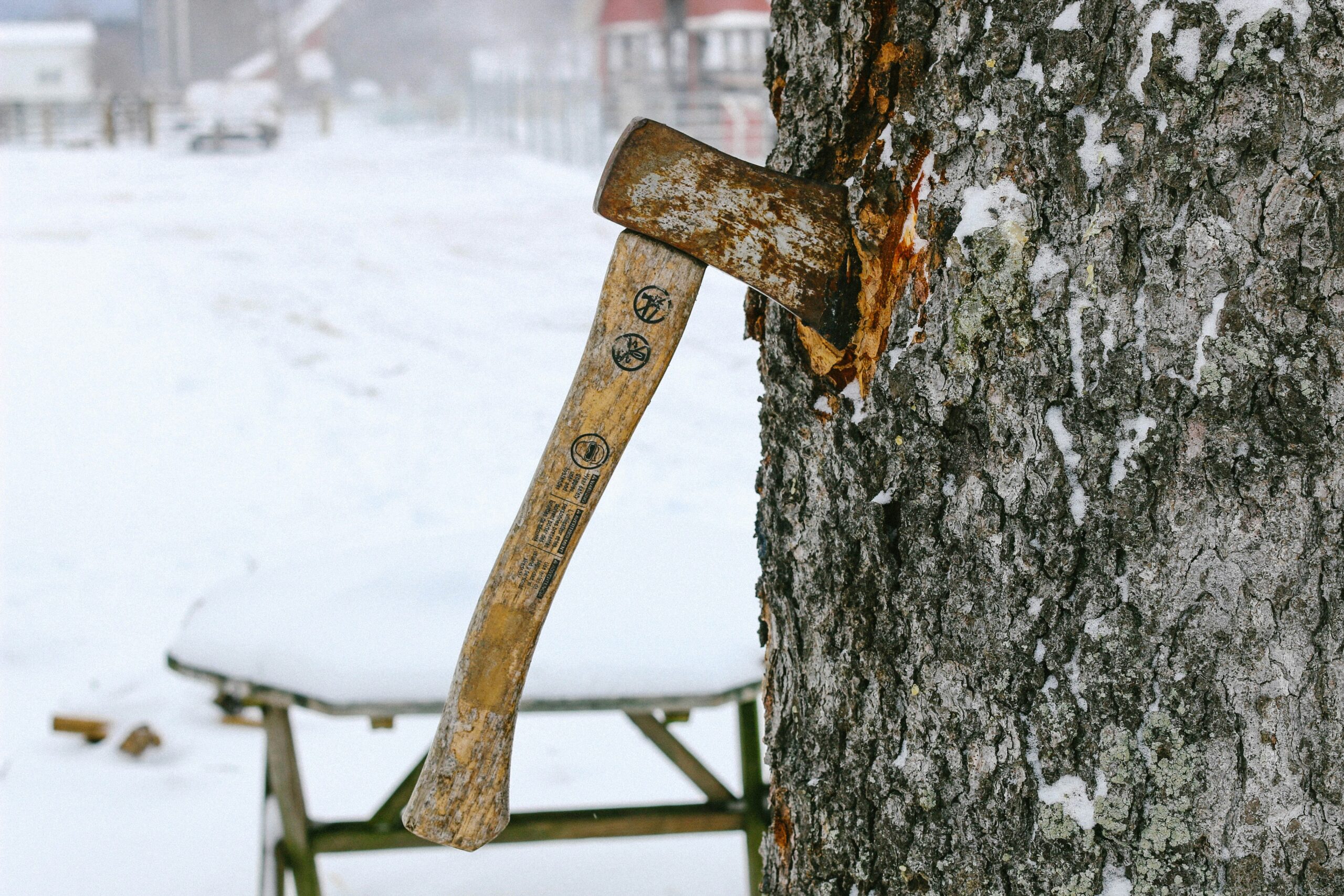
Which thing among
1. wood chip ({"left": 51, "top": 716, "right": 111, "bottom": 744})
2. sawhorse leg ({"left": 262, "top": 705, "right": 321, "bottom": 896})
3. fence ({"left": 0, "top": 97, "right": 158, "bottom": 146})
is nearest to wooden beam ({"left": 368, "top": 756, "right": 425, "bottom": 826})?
sawhorse leg ({"left": 262, "top": 705, "right": 321, "bottom": 896})

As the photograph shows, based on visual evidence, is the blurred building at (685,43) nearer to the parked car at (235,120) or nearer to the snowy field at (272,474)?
the parked car at (235,120)

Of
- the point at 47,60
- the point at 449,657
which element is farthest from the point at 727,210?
the point at 47,60

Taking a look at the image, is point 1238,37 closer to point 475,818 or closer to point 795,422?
point 795,422

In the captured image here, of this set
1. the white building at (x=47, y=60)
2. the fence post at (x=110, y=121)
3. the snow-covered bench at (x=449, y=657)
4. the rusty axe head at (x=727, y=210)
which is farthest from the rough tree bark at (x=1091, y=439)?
the white building at (x=47, y=60)

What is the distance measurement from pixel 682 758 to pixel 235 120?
20808mm

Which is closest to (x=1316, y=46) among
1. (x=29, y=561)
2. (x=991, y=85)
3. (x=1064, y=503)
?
(x=991, y=85)

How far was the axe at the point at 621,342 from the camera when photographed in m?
0.81

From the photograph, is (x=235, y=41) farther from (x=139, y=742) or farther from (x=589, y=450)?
(x=589, y=450)

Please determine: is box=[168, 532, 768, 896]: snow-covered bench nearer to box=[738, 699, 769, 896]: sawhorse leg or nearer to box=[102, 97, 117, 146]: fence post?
box=[738, 699, 769, 896]: sawhorse leg

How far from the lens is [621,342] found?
83 cm

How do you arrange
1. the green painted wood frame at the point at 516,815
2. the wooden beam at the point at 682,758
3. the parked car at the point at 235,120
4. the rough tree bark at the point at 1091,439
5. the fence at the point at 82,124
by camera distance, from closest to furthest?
the rough tree bark at the point at 1091,439 → the green painted wood frame at the point at 516,815 → the wooden beam at the point at 682,758 → the parked car at the point at 235,120 → the fence at the point at 82,124

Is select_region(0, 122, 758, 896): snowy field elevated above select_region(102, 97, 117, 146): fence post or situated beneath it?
situated beneath

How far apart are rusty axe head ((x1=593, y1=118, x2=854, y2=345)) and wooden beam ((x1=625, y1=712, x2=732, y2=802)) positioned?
4.55 ft

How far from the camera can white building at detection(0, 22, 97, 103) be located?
37.1 meters
